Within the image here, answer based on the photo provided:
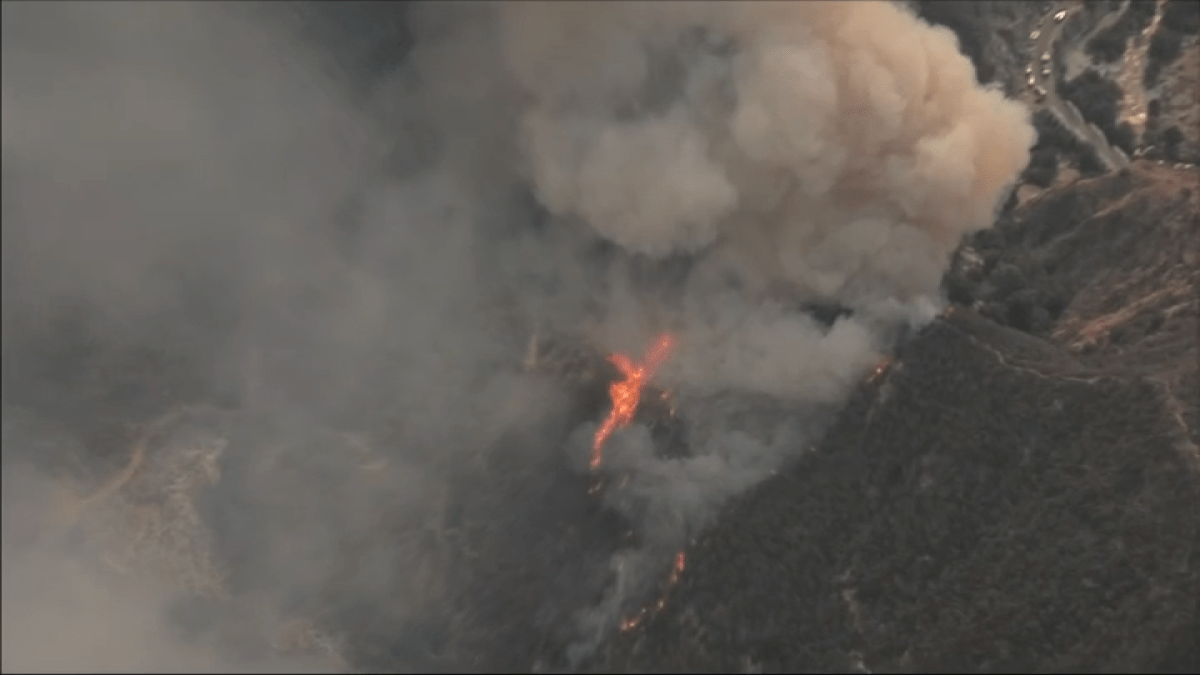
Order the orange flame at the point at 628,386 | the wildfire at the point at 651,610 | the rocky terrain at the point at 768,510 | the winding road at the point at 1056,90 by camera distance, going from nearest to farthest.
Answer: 1. the rocky terrain at the point at 768,510
2. the wildfire at the point at 651,610
3. the orange flame at the point at 628,386
4. the winding road at the point at 1056,90

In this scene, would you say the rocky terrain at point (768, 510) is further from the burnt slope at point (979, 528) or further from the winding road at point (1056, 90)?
the winding road at point (1056, 90)

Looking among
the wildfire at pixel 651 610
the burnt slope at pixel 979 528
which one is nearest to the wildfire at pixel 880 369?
the burnt slope at pixel 979 528

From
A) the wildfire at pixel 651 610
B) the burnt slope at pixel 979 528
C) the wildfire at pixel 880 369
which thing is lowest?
the wildfire at pixel 651 610

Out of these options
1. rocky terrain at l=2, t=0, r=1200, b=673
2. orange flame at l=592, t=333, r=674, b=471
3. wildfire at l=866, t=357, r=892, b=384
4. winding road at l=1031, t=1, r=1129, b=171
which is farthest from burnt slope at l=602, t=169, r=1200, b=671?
winding road at l=1031, t=1, r=1129, b=171

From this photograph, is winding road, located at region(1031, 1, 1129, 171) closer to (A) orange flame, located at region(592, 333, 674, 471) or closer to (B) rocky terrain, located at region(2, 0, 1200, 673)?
(B) rocky terrain, located at region(2, 0, 1200, 673)

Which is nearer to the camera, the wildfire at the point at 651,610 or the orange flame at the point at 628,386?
the wildfire at the point at 651,610

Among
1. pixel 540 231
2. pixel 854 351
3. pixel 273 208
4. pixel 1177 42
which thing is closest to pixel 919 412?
pixel 854 351
